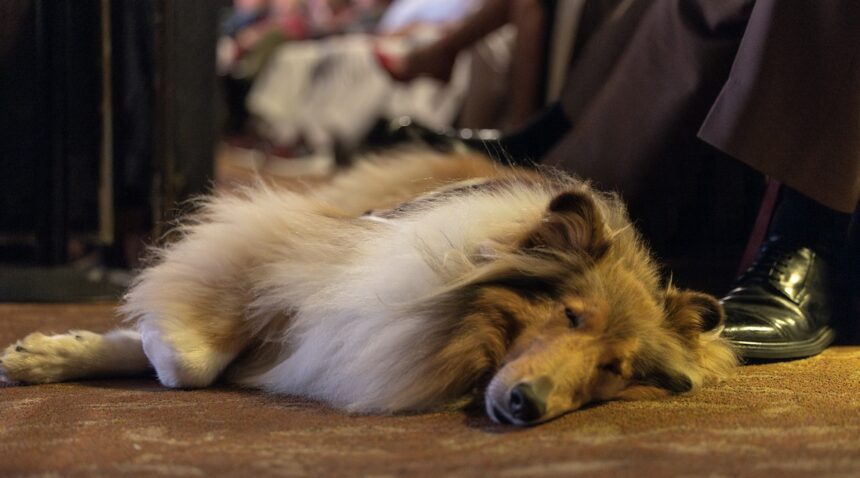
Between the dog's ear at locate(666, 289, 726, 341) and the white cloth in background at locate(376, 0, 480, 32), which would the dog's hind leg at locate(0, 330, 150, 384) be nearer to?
the dog's ear at locate(666, 289, 726, 341)

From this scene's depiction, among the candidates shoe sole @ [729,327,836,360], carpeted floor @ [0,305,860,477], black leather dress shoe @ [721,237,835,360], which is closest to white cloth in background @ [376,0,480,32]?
black leather dress shoe @ [721,237,835,360]

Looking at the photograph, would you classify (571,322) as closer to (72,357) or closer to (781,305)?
(781,305)

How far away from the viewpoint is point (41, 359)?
1.84 metres

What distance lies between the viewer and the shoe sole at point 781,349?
2.13 m

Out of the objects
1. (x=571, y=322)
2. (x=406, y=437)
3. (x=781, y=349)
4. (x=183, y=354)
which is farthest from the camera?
(x=781, y=349)

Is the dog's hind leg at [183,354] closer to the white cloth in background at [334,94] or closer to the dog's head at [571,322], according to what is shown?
the dog's head at [571,322]

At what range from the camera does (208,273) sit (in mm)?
1920

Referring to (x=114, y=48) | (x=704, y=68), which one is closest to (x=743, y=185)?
(x=704, y=68)

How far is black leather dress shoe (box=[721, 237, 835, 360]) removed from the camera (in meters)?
2.15

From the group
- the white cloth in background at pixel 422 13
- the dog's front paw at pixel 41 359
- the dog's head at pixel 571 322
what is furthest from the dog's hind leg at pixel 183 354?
the white cloth in background at pixel 422 13

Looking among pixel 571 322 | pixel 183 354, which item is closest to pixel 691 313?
pixel 571 322

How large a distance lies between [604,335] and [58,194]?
1.77 meters

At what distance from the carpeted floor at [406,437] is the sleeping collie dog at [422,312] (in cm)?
5

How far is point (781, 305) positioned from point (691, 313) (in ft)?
1.68
